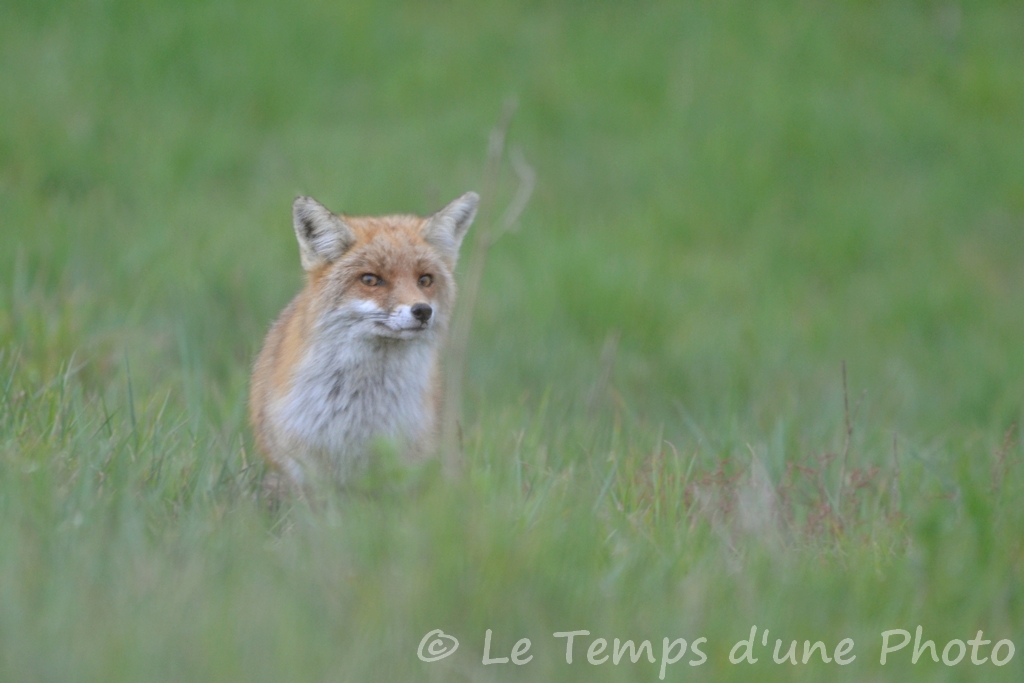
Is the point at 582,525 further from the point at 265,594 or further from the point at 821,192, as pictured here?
the point at 821,192

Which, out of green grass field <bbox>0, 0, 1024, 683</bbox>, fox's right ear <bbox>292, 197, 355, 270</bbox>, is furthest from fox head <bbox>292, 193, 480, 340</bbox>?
green grass field <bbox>0, 0, 1024, 683</bbox>

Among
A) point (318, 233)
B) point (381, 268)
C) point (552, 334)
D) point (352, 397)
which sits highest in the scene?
point (318, 233)

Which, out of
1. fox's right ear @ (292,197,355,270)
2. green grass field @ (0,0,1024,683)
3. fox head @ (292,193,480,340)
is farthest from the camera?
fox's right ear @ (292,197,355,270)

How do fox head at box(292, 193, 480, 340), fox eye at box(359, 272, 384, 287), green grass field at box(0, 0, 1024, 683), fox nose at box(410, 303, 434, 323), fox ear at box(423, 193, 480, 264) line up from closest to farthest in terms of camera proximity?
green grass field at box(0, 0, 1024, 683)
fox nose at box(410, 303, 434, 323)
fox head at box(292, 193, 480, 340)
fox eye at box(359, 272, 384, 287)
fox ear at box(423, 193, 480, 264)

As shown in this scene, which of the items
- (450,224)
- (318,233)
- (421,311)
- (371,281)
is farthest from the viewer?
(450,224)

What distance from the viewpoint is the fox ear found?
5434 mm

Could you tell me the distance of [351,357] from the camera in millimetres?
Answer: 4906

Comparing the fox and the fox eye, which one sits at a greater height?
the fox eye

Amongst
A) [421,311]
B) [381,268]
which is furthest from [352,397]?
[381,268]

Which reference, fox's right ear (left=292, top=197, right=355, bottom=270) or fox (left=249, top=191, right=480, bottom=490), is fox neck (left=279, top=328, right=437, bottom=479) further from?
fox's right ear (left=292, top=197, right=355, bottom=270)

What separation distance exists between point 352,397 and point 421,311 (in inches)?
22.0

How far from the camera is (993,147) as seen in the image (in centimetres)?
1281

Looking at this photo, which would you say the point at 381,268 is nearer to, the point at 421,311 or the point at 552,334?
the point at 421,311

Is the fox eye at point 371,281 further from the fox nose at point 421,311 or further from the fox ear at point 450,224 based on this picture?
the fox ear at point 450,224
